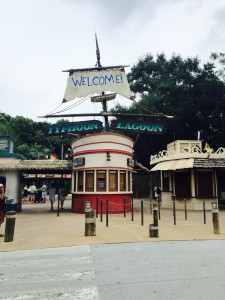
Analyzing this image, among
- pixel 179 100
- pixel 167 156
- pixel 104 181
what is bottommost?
pixel 104 181

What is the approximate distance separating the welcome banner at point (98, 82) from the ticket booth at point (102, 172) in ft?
17.4

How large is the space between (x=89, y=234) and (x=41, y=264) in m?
3.23

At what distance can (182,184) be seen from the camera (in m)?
21.2

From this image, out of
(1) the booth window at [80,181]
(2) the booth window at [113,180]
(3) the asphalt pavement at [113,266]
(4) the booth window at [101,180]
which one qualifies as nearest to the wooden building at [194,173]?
(2) the booth window at [113,180]

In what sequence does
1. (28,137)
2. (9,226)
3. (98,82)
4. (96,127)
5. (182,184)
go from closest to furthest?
(9,226)
(96,127)
(182,184)
(98,82)
(28,137)

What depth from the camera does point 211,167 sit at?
1942cm

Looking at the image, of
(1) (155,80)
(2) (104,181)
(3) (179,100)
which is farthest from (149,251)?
(1) (155,80)

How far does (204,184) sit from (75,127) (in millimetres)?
10235

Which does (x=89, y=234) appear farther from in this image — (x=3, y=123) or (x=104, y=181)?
(x=3, y=123)

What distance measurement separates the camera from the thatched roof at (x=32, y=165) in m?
17.5

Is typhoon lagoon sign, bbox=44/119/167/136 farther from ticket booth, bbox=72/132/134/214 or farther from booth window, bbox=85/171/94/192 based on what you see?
booth window, bbox=85/171/94/192

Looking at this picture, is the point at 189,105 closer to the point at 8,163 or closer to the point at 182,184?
the point at 182,184

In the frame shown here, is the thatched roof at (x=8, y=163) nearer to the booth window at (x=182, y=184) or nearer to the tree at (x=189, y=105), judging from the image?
the booth window at (x=182, y=184)

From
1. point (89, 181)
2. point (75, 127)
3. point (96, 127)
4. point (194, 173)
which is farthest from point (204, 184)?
point (75, 127)
